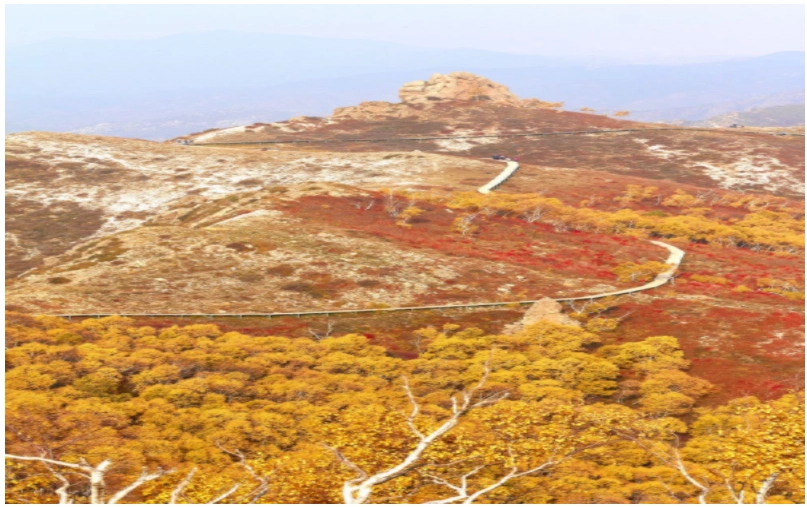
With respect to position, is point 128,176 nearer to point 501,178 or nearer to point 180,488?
point 501,178

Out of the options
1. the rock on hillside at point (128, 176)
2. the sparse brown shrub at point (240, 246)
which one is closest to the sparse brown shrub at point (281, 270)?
the sparse brown shrub at point (240, 246)

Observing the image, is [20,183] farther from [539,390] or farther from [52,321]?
[539,390]

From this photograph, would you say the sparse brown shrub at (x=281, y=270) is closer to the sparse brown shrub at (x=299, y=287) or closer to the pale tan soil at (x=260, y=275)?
the pale tan soil at (x=260, y=275)

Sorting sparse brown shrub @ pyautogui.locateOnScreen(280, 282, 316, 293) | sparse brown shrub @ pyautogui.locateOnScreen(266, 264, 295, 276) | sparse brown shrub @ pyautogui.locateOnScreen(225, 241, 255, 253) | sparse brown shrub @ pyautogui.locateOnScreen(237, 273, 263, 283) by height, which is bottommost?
sparse brown shrub @ pyautogui.locateOnScreen(280, 282, 316, 293)

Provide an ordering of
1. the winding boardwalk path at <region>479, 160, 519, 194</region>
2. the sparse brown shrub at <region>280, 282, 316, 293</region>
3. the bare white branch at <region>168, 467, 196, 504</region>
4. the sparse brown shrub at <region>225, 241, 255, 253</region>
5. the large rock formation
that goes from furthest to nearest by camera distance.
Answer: the winding boardwalk path at <region>479, 160, 519, 194</region>, the sparse brown shrub at <region>225, 241, 255, 253</region>, the sparse brown shrub at <region>280, 282, 316, 293</region>, the large rock formation, the bare white branch at <region>168, 467, 196, 504</region>

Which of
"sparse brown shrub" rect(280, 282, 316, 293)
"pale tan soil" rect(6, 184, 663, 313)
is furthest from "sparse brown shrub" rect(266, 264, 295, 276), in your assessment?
"sparse brown shrub" rect(280, 282, 316, 293)

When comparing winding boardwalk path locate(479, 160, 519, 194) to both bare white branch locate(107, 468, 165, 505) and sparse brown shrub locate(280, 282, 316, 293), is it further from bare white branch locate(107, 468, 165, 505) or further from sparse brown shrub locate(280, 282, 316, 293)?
bare white branch locate(107, 468, 165, 505)

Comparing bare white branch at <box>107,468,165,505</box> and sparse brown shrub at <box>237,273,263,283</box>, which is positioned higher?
bare white branch at <box>107,468,165,505</box>

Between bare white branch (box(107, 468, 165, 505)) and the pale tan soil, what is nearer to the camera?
bare white branch (box(107, 468, 165, 505))

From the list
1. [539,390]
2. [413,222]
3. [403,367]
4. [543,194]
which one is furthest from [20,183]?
[539,390]
